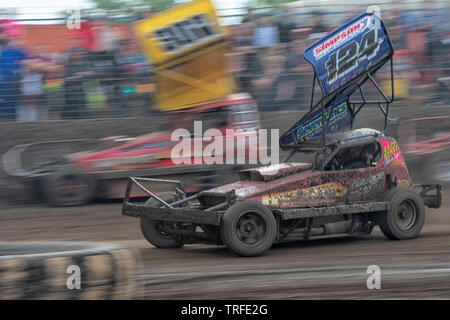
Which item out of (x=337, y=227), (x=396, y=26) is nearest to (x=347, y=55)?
(x=337, y=227)

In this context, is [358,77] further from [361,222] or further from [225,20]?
[225,20]

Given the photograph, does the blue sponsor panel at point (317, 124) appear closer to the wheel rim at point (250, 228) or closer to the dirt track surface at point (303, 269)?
the dirt track surface at point (303, 269)

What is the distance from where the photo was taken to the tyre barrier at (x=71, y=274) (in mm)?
3615

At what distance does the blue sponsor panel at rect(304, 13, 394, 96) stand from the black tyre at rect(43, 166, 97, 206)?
519 cm

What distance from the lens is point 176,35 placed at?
11.8 meters

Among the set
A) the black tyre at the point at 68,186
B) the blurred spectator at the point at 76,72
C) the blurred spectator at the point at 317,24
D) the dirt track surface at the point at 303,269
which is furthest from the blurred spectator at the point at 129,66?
the dirt track surface at the point at 303,269

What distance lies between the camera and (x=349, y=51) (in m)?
7.44

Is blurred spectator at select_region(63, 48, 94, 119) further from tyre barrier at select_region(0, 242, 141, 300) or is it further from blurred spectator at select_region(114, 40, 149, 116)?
tyre barrier at select_region(0, 242, 141, 300)

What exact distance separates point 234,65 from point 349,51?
17.1 ft

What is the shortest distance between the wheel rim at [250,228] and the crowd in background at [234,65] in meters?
6.06

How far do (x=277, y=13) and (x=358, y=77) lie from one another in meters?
5.58
